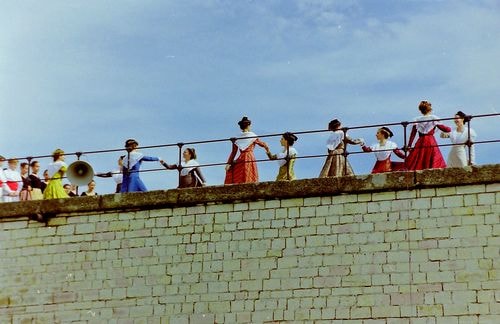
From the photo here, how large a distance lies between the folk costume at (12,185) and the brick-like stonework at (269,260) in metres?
0.76

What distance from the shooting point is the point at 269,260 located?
54.5 feet

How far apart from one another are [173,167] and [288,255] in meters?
2.31

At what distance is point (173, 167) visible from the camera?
17828 mm

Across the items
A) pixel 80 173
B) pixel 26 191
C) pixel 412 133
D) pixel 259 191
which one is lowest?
pixel 259 191

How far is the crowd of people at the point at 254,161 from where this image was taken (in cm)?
1669

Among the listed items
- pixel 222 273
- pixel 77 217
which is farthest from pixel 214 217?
pixel 77 217

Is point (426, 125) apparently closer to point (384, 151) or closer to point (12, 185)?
point (384, 151)

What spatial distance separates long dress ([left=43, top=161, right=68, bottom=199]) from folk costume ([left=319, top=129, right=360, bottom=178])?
13.0ft

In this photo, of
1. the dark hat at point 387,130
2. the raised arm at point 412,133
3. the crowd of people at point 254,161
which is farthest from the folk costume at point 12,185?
the raised arm at point 412,133

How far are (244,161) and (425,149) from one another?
2.53m

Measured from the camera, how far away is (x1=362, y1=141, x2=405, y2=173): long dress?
16.9 m

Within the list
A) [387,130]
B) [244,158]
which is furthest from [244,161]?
[387,130]

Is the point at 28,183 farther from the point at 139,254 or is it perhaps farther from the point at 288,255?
the point at 288,255

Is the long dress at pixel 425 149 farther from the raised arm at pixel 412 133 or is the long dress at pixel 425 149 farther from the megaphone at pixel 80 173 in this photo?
the megaphone at pixel 80 173
